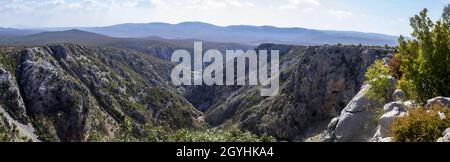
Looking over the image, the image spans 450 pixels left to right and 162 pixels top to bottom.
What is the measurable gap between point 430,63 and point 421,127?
47.9 feet

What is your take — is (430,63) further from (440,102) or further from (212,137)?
(212,137)

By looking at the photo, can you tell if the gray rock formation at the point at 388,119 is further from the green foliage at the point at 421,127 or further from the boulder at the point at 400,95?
the boulder at the point at 400,95

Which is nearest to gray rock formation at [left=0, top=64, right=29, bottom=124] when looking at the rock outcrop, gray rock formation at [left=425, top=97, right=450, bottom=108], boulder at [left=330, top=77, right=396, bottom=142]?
the rock outcrop

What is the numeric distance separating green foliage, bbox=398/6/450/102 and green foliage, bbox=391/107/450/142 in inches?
446

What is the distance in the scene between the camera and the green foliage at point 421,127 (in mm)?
28750

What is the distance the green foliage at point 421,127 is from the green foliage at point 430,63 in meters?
11.3

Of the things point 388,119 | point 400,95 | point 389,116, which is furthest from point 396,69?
point 388,119

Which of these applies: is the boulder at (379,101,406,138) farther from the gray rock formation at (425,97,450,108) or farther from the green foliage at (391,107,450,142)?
the green foliage at (391,107,450,142)

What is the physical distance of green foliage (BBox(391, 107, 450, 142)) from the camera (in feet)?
94.3

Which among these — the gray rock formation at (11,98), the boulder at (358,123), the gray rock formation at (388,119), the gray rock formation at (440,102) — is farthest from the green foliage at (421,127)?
the gray rock formation at (11,98)

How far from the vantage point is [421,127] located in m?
29.3
